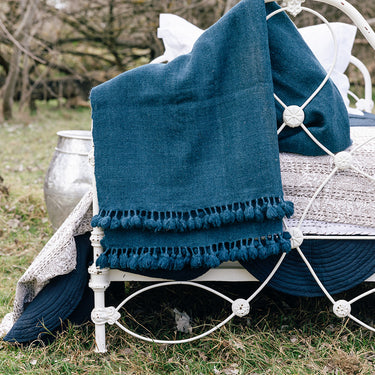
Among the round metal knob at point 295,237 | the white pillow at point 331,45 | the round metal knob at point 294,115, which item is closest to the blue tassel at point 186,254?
the round metal knob at point 295,237

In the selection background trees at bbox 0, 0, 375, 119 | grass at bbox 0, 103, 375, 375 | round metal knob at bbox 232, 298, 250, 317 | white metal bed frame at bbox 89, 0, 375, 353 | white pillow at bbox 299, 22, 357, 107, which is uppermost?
background trees at bbox 0, 0, 375, 119

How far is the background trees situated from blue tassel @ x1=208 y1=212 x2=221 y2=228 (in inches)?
158

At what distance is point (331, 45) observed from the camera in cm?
263

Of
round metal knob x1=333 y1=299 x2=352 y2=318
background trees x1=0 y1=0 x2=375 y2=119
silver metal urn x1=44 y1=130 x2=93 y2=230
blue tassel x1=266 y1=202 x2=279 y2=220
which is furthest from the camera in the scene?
background trees x1=0 y1=0 x2=375 y2=119

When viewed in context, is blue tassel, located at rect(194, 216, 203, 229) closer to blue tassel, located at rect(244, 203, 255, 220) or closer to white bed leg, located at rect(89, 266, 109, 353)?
blue tassel, located at rect(244, 203, 255, 220)

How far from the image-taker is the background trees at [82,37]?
18.5 feet

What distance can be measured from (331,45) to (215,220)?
5.57 feet

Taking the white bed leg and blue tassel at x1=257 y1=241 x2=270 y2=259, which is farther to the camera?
the white bed leg

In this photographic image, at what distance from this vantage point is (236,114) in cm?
137

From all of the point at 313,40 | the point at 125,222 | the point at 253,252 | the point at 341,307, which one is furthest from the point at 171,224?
the point at 313,40

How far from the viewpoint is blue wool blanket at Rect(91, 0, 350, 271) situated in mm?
1351

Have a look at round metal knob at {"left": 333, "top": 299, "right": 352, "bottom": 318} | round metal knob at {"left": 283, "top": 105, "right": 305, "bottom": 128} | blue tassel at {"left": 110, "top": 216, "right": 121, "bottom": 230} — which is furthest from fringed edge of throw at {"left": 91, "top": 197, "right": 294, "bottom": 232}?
round metal knob at {"left": 333, "top": 299, "right": 352, "bottom": 318}

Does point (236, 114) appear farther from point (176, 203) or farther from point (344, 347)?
point (344, 347)

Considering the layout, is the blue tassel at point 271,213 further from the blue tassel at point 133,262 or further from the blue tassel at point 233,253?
the blue tassel at point 133,262
